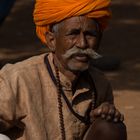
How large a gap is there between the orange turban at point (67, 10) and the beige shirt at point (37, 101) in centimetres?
28

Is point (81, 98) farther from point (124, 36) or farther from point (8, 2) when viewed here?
point (124, 36)

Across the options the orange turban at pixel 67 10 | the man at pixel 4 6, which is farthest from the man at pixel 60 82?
the man at pixel 4 6

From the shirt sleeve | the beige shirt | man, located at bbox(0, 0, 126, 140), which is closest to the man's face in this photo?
man, located at bbox(0, 0, 126, 140)

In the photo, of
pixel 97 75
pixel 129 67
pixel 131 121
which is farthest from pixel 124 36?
pixel 97 75

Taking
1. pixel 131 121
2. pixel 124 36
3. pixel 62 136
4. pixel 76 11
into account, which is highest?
pixel 76 11

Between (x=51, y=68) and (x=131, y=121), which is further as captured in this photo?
(x=131, y=121)

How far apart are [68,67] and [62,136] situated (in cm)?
41

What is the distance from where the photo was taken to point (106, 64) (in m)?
11.1

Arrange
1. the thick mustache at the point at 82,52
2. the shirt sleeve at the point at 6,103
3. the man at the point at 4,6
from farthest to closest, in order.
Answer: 1. the man at the point at 4,6
2. the shirt sleeve at the point at 6,103
3. the thick mustache at the point at 82,52

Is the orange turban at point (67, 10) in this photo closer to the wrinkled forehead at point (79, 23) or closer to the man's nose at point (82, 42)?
the wrinkled forehead at point (79, 23)

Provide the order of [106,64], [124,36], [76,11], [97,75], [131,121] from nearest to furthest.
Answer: [76,11] → [97,75] → [131,121] → [106,64] → [124,36]

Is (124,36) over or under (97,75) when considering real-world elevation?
under

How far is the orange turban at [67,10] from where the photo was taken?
477 cm

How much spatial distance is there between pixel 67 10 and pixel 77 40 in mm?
173
